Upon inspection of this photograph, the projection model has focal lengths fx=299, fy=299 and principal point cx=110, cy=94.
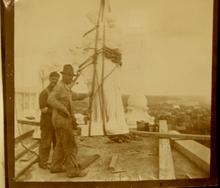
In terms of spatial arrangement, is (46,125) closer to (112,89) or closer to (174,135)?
(112,89)

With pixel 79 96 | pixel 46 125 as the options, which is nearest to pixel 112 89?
pixel 79 96

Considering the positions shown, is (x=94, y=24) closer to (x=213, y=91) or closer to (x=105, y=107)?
(x=105, y=107)

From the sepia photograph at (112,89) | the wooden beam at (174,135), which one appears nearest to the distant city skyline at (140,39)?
the sepia photograph at (112,89)

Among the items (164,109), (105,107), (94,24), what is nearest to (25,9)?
(94,24)

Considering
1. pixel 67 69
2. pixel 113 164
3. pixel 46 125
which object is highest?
pixel 67 69

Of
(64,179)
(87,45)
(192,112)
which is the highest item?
(87,45)

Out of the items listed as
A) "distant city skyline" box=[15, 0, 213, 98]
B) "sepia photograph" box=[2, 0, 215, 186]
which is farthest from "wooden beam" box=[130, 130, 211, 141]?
"distant city skyline" box=[15, 0, 213, 98]

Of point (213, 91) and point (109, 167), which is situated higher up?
point (213, 91)
